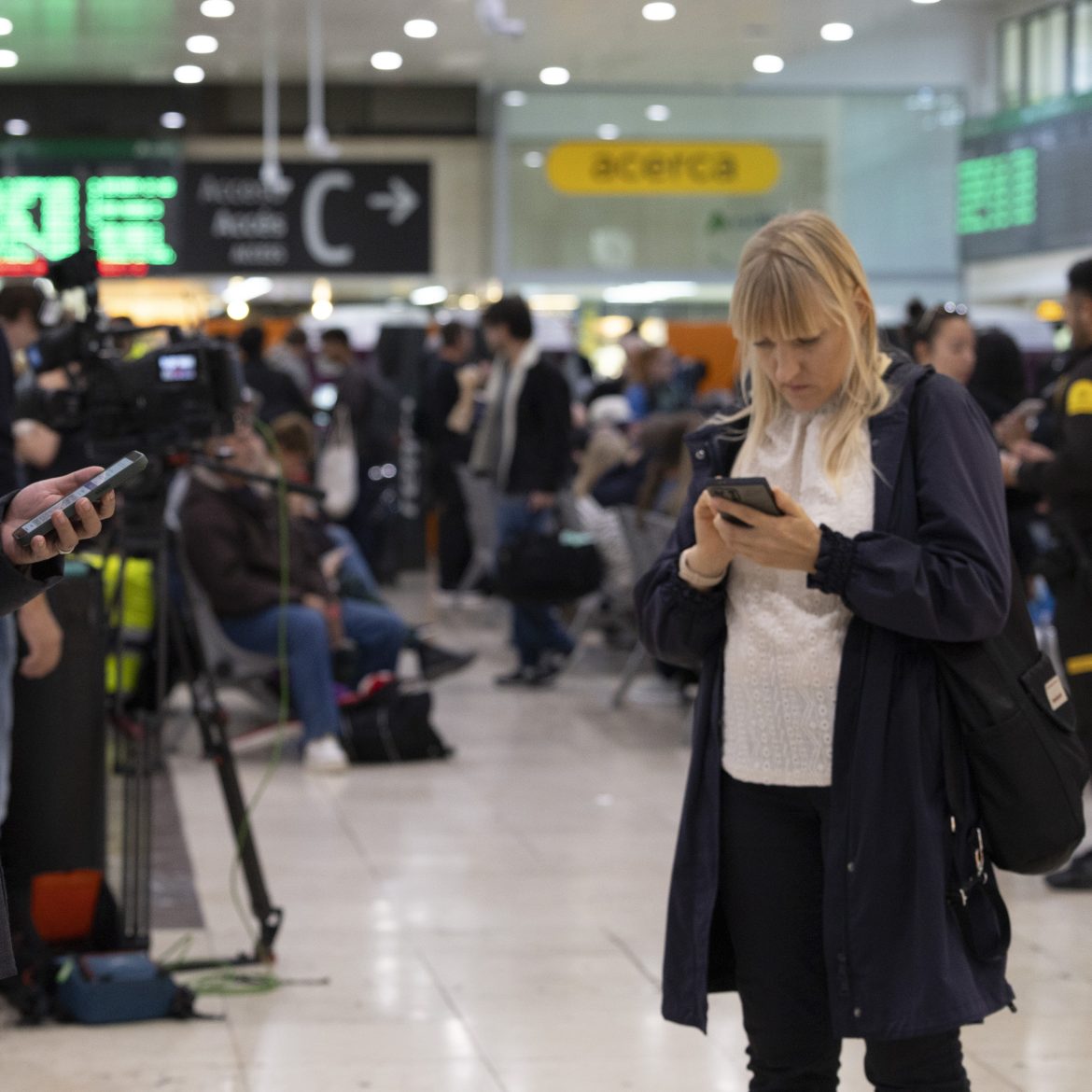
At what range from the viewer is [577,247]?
1769cm

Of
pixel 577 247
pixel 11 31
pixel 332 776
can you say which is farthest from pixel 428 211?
pixel 332 776

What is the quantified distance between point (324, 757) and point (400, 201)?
32.3 feet

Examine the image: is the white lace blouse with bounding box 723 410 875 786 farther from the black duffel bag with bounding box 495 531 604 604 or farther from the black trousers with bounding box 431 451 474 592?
the black trousers with bounding box 431 451 474 592

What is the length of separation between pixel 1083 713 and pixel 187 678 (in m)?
2.38

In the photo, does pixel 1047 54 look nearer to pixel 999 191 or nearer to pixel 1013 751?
pixel 999 191

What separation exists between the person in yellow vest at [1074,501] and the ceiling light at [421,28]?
33.2 feet

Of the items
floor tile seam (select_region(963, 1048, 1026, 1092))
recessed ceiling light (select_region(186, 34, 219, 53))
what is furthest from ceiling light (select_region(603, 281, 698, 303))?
floor tile seam (select_region(963, 1048, 1026, 1092))

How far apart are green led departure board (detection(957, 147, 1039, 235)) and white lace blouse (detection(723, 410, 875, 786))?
13.2 metres

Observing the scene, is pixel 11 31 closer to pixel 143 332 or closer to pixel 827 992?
pixel 143 332

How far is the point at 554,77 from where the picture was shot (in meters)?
17.2

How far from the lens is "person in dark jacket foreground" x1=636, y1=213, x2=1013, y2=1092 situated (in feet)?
7.48

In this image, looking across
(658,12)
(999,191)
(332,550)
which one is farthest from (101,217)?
(999,191)

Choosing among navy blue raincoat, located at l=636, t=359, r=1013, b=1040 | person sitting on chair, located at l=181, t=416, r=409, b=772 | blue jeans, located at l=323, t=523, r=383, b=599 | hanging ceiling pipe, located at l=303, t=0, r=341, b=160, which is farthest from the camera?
hanging ceiling pipe, located at l=303, t=0, r=341, b=160

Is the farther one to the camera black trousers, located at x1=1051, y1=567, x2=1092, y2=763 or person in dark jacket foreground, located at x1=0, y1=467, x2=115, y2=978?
black trousers, located at x1=1051, y1=567, x2=1092, y2=763
